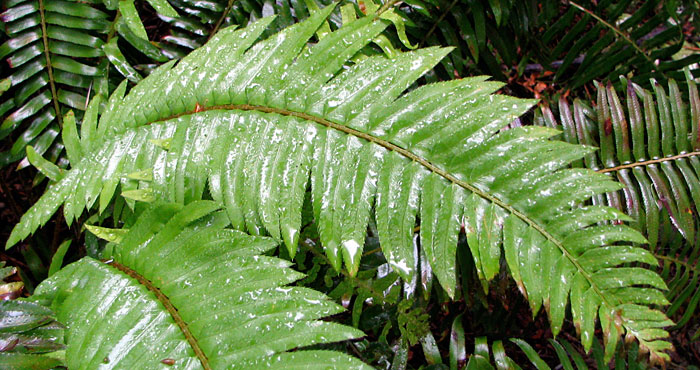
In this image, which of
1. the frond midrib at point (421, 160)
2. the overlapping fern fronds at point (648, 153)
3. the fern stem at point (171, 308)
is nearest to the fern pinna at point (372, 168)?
the frond midrib at point (421, 160)

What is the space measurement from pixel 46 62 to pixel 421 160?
5.14ft

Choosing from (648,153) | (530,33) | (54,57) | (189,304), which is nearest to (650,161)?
(648,153)

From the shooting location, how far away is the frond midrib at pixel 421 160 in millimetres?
1133

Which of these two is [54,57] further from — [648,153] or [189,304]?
[648,153]

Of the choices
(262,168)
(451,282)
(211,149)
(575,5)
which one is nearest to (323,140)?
(262,168)

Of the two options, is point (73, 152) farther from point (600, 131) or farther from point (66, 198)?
point (600, 131)

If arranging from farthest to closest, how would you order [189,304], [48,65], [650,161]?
[48,65] → [650,161] → [189,304]

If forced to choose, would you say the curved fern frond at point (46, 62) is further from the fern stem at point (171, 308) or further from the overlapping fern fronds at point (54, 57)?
the fern stem at point (171, 308)

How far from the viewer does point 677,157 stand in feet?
5.70

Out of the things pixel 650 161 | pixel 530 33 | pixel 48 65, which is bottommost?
pixel 650 161

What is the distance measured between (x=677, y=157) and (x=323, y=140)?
129 cm

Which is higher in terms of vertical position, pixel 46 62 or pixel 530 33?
pixel 530 33

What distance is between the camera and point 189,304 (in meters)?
1.16

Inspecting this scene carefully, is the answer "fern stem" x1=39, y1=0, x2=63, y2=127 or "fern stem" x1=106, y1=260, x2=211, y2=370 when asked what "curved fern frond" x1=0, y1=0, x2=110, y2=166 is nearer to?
"fern stem" x1=39, y1=0, x2=63, y2=127
